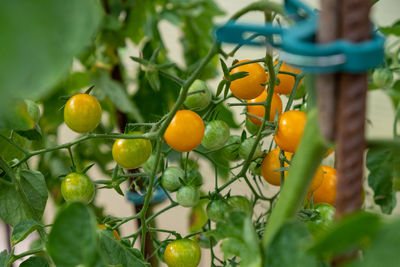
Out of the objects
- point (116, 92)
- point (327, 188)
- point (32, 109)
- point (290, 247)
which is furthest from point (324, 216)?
point (116, 92)

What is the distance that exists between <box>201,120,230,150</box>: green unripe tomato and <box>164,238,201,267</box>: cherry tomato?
8cm

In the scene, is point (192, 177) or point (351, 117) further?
point (192, 177)

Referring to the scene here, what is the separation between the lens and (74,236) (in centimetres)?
20

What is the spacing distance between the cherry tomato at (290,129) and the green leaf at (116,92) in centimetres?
35

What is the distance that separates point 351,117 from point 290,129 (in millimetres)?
131

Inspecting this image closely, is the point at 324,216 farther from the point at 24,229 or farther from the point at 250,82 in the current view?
the point at 24,229

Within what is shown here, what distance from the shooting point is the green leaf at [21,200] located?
0.37 meters

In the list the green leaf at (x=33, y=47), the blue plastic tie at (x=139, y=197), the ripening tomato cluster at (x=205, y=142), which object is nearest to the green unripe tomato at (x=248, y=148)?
the ripening tomato cluster at (x=205, y=142)

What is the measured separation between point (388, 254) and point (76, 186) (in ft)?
0.80

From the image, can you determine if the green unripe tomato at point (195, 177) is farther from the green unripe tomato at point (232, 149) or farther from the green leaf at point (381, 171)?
the green leaf at point (381, 171)

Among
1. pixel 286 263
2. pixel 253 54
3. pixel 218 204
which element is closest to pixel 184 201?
pixel 218 204

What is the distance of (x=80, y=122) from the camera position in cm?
33

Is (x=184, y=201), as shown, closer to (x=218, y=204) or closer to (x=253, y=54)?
(x=218, y=204)

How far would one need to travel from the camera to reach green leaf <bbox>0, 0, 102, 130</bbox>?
0.13m
